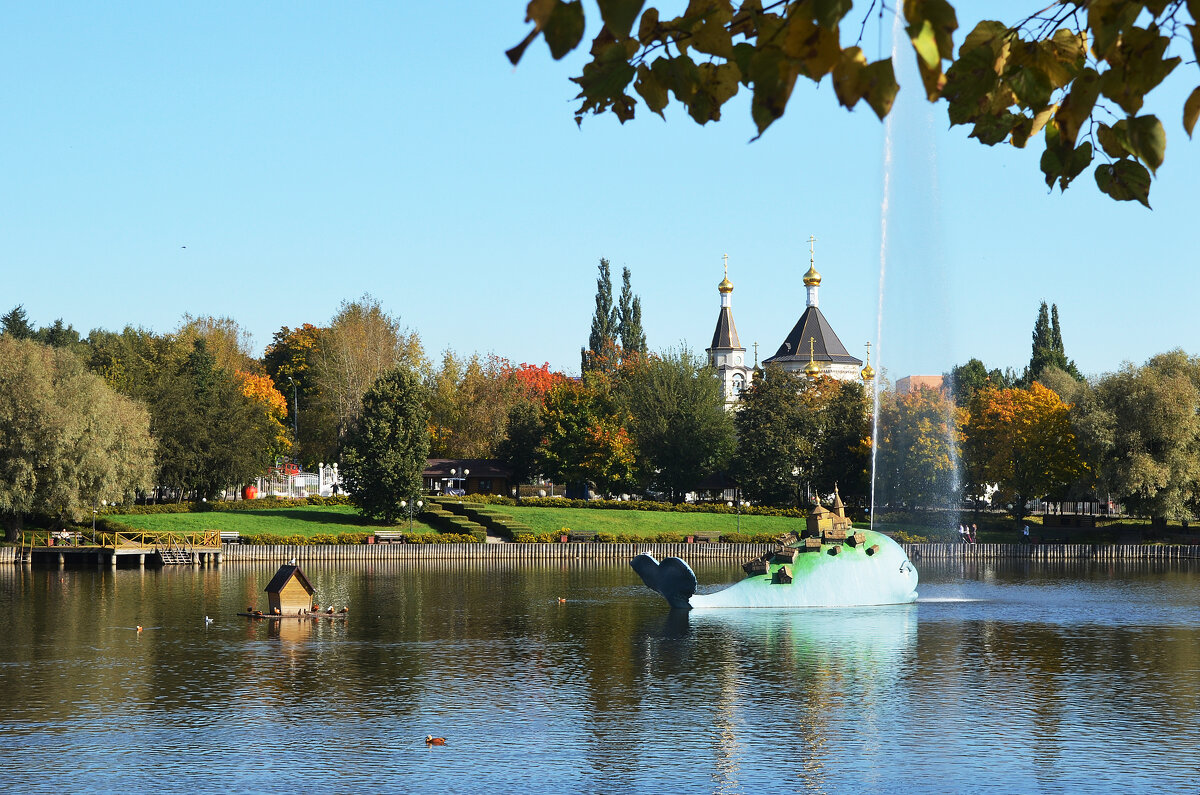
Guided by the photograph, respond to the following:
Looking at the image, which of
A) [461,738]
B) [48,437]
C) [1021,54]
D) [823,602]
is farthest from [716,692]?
[48,437]

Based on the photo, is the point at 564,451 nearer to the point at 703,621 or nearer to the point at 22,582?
the point at 22,582

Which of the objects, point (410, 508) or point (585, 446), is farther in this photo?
point (585, 446)

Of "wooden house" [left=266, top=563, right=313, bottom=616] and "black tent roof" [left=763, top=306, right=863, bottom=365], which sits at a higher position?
"black tent roof" [left=763, top=306, right=863, bottom=365]

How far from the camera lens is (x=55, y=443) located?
6306 cm

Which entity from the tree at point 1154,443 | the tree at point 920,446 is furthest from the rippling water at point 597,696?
the tree at point 1154,443

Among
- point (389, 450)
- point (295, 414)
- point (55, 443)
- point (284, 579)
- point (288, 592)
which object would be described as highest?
point (295, 414)

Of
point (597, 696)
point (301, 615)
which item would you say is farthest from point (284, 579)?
point (597, 696)

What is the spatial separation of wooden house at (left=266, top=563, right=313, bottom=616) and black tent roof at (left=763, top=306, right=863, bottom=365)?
115855mm

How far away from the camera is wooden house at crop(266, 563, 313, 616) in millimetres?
42000

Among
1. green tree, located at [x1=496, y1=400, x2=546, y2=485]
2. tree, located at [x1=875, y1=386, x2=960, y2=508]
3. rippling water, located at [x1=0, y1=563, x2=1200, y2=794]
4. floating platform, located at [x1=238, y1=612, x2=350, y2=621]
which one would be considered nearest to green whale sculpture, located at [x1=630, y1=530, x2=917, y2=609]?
rippling water, located at [x1=0, y1=563, x2=1200, y2=794]

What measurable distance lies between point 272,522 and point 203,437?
31.2 ft

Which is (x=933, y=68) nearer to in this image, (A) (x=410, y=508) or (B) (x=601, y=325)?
(A) (x=410, y=508)

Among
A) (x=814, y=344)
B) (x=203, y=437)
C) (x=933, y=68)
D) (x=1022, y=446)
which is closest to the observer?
(x=933, y=68)

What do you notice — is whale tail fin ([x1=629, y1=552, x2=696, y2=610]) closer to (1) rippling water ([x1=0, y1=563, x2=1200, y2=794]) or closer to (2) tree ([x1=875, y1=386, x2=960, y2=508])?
(1) rippling water ([x1=0, y1=563, x2=1200, y2=794])
